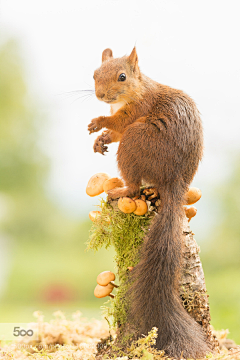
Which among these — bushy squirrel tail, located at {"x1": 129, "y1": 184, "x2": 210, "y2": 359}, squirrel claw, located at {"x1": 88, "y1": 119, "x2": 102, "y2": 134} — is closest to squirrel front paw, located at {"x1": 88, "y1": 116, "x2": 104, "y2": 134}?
squirrel claw, located at {"x1": 88, "y1": 119, "x2": 102, "y2": 134}

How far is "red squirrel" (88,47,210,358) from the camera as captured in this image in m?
1.04

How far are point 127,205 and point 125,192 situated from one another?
88 mm

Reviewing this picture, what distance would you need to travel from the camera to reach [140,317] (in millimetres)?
1034

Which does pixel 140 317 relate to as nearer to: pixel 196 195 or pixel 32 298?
pixel 196 195

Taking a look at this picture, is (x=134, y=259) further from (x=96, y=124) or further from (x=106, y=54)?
(x=106, y=54)

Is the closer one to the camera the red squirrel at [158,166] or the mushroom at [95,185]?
the red squirrel at [158,166]

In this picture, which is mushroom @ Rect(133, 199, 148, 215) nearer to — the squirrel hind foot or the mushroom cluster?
the squirrel hind foot

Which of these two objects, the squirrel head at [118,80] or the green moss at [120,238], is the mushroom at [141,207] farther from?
the squirrel head at [118,80]

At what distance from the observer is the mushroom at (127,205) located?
1155 millimetres

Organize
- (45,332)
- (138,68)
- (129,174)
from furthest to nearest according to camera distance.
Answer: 1. (45,332)
2. (138,68)
3. (129,174)

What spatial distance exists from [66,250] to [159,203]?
1343 mm

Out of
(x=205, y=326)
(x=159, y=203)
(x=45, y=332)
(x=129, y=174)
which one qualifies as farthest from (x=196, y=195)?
(x=45, y=332)

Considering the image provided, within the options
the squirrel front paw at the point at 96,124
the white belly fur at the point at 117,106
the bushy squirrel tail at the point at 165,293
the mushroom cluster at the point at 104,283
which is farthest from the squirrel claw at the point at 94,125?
the mushroom cluster at the point at 104,283

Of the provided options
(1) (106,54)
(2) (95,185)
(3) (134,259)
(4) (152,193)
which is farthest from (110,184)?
(1) (106,54)
